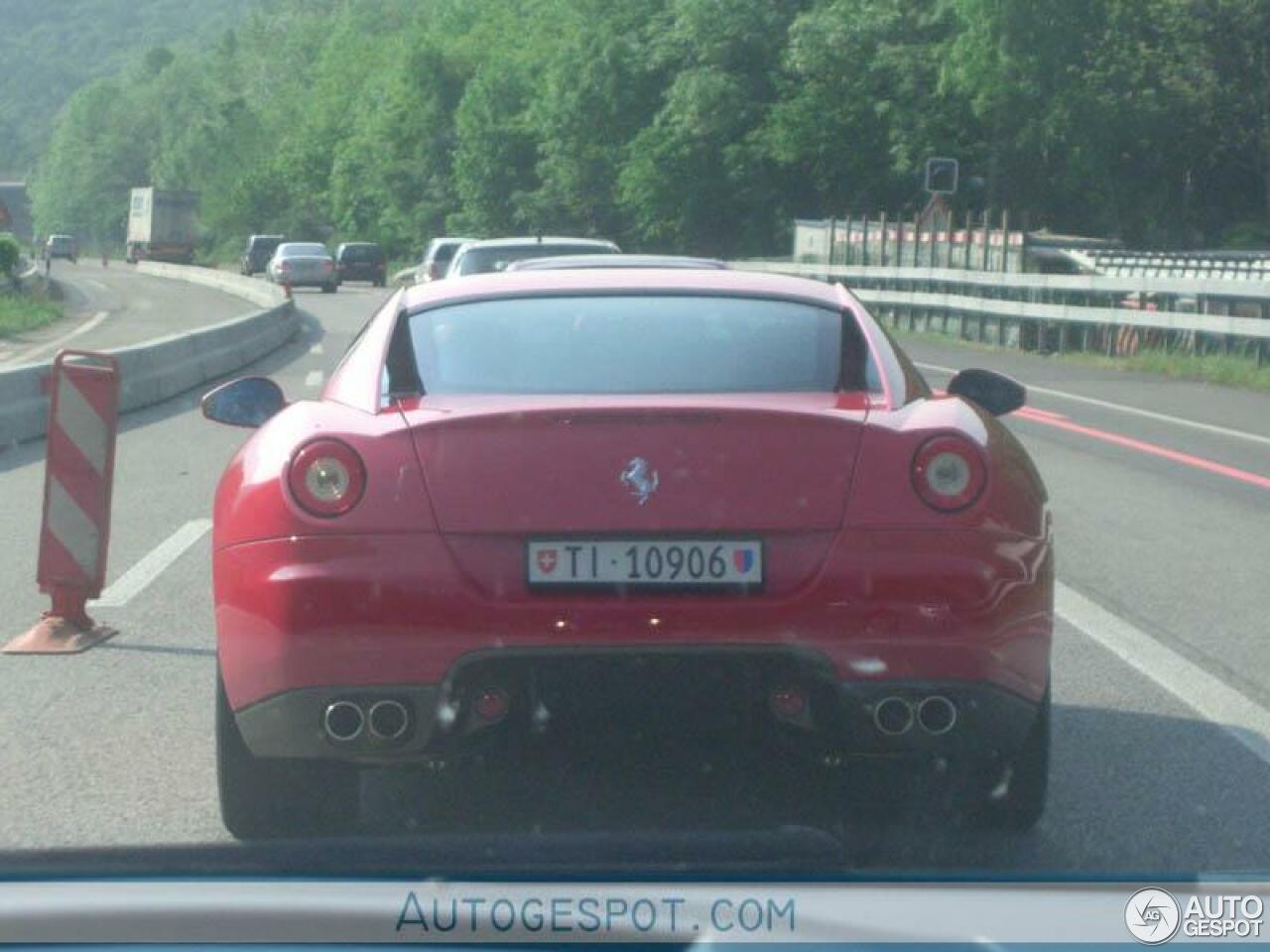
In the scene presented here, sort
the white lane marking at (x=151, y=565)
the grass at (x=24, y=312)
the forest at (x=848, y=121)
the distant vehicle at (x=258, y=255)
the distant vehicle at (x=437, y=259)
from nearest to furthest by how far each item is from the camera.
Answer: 1. the white lane marking at (x=151, y=565)
2. the distant vehicle at (x=437, y=259)
3. the grass at (x=24, y=312)
4. the forest at (x=848, y=121)
5. the distant vehicle at (x=258, y=255)

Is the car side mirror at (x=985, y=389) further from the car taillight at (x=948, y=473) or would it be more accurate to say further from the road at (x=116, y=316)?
the road at (x=116, y=316)

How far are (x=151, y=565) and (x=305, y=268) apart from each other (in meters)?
55.3

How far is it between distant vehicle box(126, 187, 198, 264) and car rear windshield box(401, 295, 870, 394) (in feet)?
324

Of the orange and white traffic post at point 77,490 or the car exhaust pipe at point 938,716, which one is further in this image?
the orange and white traffic post at point 77,490

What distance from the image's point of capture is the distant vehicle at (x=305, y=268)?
63281 millimetres

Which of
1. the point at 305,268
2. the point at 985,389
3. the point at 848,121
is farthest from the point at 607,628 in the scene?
the point at 848,121

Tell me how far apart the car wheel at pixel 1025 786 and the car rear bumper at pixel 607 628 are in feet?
1.20

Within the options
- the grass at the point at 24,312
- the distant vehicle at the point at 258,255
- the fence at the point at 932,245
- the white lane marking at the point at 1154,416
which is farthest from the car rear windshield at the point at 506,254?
the distant vehicle at the point at 258,255

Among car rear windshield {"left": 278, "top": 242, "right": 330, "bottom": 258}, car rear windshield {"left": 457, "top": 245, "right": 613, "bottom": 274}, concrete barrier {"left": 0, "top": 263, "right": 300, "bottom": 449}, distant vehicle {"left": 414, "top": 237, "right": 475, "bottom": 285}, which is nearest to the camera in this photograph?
concrete barrier {"left": 0, "top": 263, "right": 300, "bottom": 449}

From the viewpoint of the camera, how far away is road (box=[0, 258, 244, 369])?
34.1 meters

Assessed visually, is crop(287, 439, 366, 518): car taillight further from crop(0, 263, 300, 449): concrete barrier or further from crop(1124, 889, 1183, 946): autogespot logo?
crop(0, 263, 300, 449): concrete barrier

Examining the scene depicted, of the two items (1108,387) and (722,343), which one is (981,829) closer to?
(722,343)

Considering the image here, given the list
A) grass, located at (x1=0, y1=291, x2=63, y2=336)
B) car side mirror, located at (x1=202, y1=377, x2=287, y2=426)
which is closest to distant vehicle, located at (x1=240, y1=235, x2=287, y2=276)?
grass, located at (x1=0, y1=291, x2=63, y2=336)

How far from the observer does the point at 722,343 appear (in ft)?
17.4
